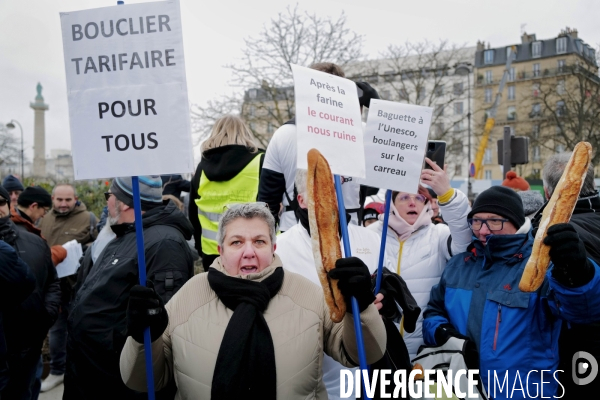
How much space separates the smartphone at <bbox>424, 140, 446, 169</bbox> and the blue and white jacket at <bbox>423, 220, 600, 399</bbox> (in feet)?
2.13

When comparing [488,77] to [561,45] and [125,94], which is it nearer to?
[561,45]

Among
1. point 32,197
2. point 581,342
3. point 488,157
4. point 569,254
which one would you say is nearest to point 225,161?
point 569,254

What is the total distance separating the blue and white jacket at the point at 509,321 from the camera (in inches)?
114

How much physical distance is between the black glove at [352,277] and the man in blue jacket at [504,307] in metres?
0.96

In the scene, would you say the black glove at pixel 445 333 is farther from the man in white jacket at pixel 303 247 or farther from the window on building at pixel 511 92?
the window on building at pixel 511 92

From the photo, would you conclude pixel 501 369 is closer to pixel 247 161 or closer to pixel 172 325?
pixel 172 325

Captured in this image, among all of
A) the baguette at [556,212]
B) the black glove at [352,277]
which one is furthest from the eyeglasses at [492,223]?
the black glove at [352,277]

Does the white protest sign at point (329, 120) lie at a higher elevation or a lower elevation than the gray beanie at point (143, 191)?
higher

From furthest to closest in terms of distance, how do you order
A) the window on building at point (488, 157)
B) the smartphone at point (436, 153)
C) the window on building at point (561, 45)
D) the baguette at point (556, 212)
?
the window on building at point (561, 45)
the window on building at point (488, 157)
the smartphone at point (436, 153)
the baguette at point (556, 212)

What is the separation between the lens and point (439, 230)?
3.83 m

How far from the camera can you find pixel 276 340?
95.0 inches

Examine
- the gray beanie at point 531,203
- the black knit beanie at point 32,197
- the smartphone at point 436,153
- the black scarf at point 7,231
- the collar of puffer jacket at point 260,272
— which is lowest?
the collar of puffer jacket at point 260,272

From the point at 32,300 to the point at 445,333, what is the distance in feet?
10.1

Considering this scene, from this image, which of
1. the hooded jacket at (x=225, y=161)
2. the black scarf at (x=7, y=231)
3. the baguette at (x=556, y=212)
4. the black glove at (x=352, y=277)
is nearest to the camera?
the black glove at (x=352, y=277)
